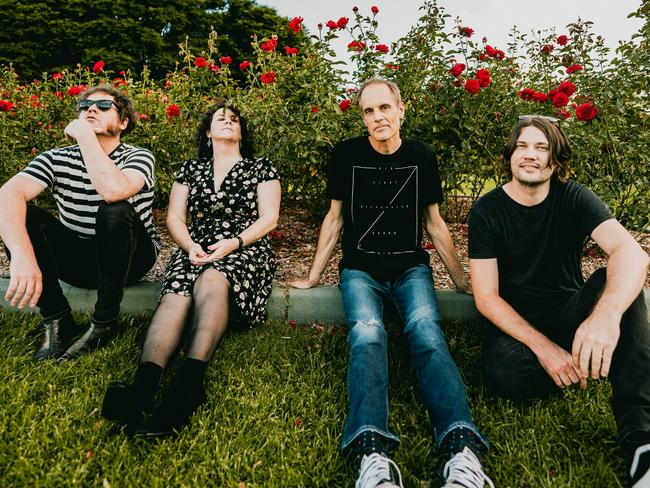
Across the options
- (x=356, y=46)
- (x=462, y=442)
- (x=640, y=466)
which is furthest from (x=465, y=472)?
(x=356, y=46)

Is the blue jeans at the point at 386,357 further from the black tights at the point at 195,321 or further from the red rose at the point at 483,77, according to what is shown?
the red rose at the point at 483,77

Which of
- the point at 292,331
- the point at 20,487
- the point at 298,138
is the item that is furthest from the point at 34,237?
the point at 298,138

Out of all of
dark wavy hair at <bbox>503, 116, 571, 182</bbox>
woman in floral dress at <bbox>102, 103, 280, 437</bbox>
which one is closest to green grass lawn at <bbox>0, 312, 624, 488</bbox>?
woman in floral dress at <bbox>102, 103, 280, 437</bbox>

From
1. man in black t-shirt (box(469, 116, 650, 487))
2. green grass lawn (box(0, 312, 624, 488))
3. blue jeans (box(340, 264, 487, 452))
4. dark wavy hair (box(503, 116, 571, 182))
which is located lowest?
green grass lawn (box(0, 312, 624, 488))

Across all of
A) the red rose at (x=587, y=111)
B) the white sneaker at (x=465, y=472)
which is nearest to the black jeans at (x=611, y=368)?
the white sneaker at (x=465, y=472)

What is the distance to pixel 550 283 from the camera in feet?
8.03

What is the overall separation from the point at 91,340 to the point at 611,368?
2706 mm

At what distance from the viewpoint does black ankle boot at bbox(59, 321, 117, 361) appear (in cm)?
268

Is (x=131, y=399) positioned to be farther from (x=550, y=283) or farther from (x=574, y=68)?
Answer: (x=574, y=68)

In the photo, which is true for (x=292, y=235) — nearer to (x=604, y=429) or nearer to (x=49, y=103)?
(x=49, y=103)

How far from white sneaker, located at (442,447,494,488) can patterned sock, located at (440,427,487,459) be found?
0.09ft

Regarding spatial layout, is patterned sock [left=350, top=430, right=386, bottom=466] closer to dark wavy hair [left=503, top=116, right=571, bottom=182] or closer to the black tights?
the black tights

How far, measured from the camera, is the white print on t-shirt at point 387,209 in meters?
2.93

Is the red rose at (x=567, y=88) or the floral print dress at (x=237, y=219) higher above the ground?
the red rose at (x=567, y=88)
